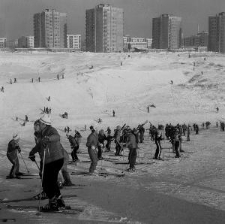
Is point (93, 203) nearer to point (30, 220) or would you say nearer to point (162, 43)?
point (30, 220)

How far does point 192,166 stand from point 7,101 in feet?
109

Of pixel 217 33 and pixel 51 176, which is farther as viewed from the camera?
→ pixel 217 33

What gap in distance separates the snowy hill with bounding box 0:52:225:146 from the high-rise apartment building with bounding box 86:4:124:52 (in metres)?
54.6

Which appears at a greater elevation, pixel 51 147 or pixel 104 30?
pixel 104 30

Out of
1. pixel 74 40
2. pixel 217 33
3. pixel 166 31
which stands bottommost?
pixel 217 33

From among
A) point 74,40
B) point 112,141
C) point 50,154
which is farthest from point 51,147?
point 74,40

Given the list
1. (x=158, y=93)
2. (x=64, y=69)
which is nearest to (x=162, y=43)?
(x=64, y=69)

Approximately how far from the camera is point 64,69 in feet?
213

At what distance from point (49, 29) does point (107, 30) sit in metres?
21.9

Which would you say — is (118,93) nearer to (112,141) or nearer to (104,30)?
(112,141)

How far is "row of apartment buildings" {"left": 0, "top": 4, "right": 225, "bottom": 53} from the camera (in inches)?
4968

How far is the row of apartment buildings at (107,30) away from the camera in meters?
126

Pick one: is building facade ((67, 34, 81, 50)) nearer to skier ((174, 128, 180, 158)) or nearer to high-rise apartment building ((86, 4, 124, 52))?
high-rise apartment building ((86, 4, 124, 52))

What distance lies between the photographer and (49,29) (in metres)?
136
